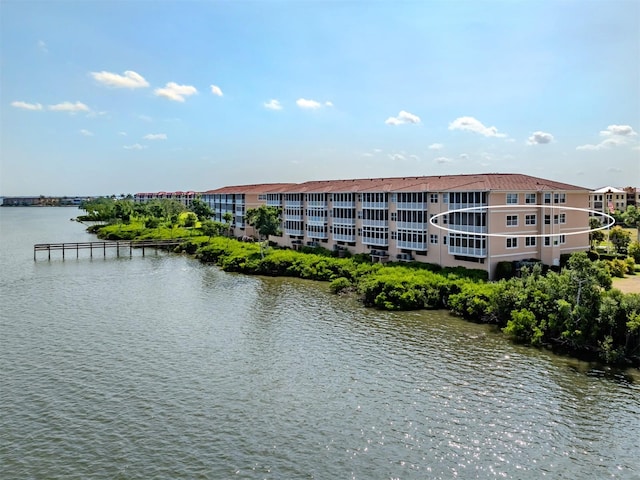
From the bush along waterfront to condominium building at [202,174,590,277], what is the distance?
219 centimetres

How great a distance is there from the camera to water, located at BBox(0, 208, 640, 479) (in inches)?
673

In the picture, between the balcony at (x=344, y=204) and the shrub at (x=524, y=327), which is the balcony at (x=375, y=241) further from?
the shrub at (x=524, y=327)

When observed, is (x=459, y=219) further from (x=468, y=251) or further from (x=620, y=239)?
(x=620, y=239)

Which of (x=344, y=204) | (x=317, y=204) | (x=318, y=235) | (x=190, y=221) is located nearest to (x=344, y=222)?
(x=344, y=204)

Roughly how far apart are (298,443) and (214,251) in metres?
48.1

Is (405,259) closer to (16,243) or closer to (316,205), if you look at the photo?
(316,205)

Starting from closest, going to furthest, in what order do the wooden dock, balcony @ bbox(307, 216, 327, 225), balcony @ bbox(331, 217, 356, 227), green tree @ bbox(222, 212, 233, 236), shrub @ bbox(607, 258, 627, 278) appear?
shrub @ bbox(607, 258, 627, 278) < balcony @ bbox(331, 217, 356, 227) < balcony @ bbox(307, 216, 327, 225) < the wooden dock < green tree @ bbox(222, 212, 233, 236)

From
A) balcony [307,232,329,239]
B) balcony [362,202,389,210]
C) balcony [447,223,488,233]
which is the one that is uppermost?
balcony [362,202,389,210]

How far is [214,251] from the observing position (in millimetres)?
64250

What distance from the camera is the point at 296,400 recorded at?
21.6m

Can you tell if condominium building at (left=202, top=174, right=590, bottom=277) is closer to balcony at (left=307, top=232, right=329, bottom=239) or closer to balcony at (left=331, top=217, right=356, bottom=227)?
balcony at (left=331, top=217, right=356, bottom=227)

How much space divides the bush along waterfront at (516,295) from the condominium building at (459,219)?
2187 mm

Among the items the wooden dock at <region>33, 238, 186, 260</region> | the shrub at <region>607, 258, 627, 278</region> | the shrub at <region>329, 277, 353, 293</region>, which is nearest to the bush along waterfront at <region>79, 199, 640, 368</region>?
the shrub at <region>329, 277, 353, 293</region>

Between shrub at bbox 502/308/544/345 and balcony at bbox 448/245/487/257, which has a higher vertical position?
balcony at bbox 448/245/487/257
